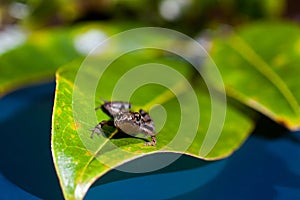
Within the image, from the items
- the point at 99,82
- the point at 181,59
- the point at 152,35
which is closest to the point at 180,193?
the point at 99,82

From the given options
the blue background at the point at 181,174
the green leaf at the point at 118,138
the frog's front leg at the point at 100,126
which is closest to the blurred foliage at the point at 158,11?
the green leaf at the point at 118,138

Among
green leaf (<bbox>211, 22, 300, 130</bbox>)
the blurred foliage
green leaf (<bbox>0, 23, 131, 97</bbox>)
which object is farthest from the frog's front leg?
the blurred foliage

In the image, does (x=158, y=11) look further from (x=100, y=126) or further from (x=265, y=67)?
(x=100, y=126)

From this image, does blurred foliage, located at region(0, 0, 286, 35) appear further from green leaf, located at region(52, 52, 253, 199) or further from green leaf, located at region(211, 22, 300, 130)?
green leaf, located at region(52, 52, 253, 199)

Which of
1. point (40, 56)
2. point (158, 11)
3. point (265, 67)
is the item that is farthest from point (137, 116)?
point (158, 11)

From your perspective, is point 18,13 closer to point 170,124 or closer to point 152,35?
point 152,35

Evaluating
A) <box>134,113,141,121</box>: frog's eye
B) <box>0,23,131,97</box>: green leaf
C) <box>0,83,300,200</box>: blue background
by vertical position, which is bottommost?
<box>0,83,300,200</box>: blue background

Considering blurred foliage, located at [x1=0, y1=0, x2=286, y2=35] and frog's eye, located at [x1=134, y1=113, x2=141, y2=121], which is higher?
blurred foliage, located at [x1=0, y1=0, x2=286, y2=35]
